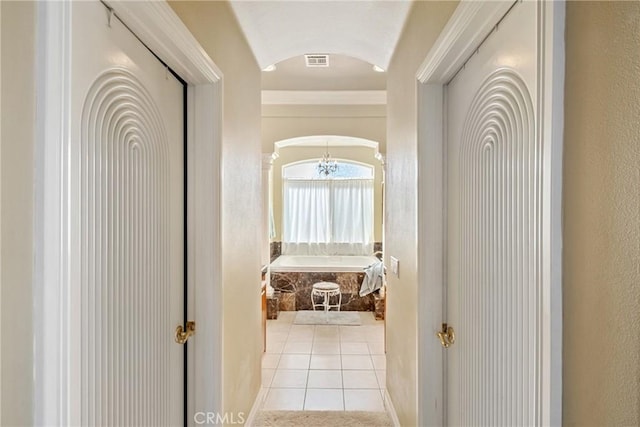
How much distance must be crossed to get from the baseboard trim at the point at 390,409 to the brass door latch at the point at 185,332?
1.45 m

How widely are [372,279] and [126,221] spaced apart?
4.61 metres

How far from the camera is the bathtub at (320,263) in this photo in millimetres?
A: 5750

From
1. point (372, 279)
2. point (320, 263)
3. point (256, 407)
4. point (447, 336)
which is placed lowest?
point (256, 407)

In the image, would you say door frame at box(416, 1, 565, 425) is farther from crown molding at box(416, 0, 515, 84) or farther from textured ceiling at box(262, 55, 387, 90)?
textured ceiling at box(262, 55, 387, 90)

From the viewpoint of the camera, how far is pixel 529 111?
933 millimetres

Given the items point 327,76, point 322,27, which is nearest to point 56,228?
point 322,27

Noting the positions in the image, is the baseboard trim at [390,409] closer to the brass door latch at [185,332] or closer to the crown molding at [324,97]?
the brass door latch at [185,332]

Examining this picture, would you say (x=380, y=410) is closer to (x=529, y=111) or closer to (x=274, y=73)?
(x=529, y=111)

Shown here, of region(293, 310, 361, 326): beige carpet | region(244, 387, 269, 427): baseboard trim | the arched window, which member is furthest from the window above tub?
region(244, 387, 269, 427): baseboard trim

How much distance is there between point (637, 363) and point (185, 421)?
1.68 m

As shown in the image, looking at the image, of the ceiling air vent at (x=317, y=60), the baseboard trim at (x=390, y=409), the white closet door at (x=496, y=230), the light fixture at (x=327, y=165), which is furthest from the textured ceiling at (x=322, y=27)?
the light fixture at (x=327, y=165)

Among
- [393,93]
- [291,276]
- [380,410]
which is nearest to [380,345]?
[380,410]

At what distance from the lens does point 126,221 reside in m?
1.13

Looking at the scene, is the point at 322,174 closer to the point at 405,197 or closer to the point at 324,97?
the point at 324,97
